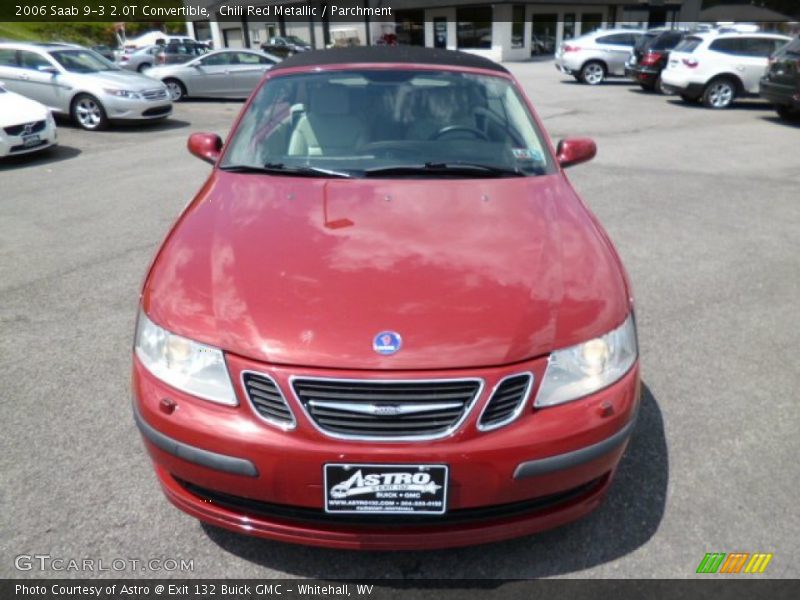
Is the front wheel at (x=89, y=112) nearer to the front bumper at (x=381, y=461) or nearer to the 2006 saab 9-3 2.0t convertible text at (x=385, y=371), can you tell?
the 2006 saab 9-3 2.0t convertible text at (x=385, y=371)

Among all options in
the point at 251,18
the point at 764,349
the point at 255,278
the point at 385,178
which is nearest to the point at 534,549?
the point at 255,278

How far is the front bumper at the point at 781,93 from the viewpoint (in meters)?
11.0

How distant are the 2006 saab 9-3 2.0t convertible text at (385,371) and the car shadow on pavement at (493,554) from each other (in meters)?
0.27

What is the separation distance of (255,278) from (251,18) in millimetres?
47751

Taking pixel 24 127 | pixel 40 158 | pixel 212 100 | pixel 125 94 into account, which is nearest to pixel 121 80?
pixel 125 94

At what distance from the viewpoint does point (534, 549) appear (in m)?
2.27

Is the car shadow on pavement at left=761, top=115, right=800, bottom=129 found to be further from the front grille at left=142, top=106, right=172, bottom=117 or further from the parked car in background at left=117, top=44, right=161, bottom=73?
the parked car in background at left=117, top=44, right=161, bottom=73

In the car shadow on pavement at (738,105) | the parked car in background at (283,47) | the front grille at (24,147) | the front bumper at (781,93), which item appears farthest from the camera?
the parked car in background at (283,47)

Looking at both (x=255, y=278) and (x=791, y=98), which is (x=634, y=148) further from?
(x=255, y=278)

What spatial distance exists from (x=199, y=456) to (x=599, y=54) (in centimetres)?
2031

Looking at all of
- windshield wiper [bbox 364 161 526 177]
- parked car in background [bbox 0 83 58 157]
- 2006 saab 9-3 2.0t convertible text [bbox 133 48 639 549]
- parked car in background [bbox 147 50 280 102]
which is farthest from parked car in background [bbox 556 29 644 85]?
2006 saab 9-3 2.0t convertible text [bbox 133 48 639 549]

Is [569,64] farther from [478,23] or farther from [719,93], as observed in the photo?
[478,23]

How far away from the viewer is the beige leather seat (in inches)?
126

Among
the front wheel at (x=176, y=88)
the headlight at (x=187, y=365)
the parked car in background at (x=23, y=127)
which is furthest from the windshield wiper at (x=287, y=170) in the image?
the front wheel at (x=176, y=88)
